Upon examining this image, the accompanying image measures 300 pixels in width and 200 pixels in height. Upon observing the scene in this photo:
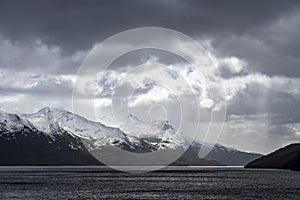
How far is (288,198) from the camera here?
140000 millimetres

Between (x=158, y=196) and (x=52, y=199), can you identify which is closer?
(x=52, y=199)

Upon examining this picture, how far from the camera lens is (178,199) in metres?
139

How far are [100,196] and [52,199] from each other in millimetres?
16000

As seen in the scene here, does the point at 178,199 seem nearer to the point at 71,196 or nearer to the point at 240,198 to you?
the point at 240,198

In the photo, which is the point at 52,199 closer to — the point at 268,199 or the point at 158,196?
the point at 158,196

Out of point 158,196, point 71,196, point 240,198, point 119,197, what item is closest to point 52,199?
point 71,196

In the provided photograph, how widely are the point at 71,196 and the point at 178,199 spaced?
3345 cm

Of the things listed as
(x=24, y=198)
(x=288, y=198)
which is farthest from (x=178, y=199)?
(x=24, y=198)

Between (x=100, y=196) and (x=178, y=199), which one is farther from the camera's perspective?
(x=100, y=196)

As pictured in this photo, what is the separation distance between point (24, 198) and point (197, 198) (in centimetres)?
5163

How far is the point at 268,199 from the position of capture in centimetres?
13875

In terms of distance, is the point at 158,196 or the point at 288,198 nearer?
the point at 288,198

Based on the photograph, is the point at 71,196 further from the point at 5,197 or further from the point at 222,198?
the point at 222,198

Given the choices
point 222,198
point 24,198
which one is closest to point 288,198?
point 222,198
